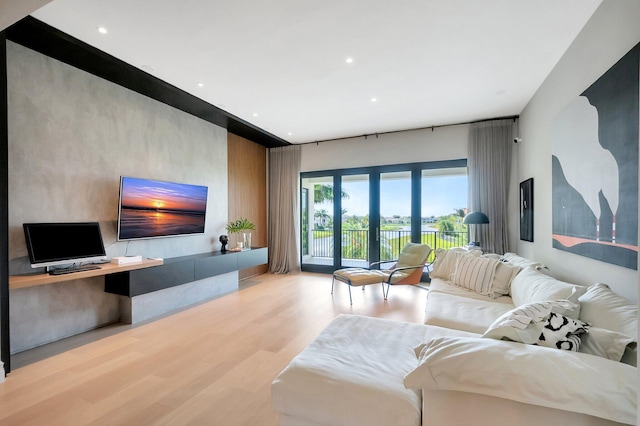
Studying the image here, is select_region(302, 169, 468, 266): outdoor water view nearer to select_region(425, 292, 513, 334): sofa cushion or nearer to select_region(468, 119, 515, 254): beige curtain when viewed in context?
select_region(468, 119, 515, 254): beige curtain

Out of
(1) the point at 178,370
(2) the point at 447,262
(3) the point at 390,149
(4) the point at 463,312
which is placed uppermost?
(3) the point at 390,149

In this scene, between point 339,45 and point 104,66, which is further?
point 104,66

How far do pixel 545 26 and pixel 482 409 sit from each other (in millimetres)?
2960

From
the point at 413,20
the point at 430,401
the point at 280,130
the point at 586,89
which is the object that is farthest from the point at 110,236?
the point at 586,89

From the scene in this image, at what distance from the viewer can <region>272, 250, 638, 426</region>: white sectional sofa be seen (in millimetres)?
933

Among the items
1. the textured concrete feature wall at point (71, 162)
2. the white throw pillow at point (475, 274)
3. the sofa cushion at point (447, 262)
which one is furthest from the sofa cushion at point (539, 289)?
the textured concrete feature wall at point (71, 162)

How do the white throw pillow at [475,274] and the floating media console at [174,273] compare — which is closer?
the white throw pillow at [475,274]

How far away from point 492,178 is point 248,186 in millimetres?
4475

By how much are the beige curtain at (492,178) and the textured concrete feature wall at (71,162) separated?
4812mm

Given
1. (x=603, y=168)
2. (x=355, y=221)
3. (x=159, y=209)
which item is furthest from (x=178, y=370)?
(x=355, y=221)

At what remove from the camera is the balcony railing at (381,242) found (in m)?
5.15

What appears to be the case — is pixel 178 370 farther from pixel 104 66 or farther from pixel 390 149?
pixel 390 149

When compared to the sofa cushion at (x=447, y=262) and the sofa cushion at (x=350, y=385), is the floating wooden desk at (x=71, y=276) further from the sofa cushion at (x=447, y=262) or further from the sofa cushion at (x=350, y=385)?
the sofa cushion at (x=447, y=262)

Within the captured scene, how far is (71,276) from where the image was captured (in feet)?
8.23
